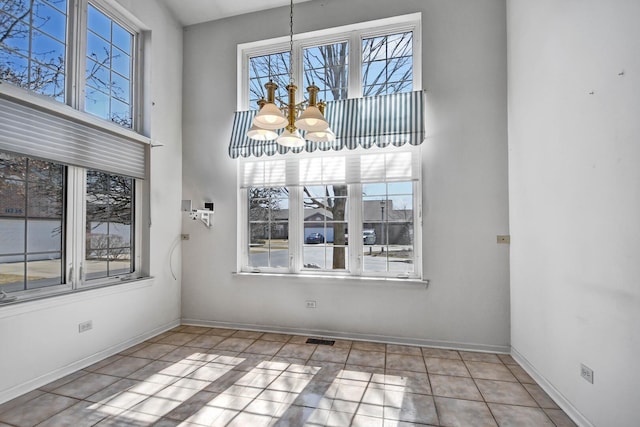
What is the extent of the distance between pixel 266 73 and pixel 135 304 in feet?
10.8

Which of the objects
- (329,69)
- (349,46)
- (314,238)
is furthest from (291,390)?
(349,46)

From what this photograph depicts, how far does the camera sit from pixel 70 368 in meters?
2.95

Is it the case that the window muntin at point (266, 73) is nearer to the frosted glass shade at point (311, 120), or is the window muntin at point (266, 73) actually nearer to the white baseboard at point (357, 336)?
the frosted glass shade at point (311, 120)

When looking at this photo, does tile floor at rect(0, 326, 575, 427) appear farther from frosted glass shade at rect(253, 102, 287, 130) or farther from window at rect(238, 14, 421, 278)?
frosted glass shade at rect(253, 102, 287, 130)

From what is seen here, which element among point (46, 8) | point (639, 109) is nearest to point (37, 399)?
point (46, 8)

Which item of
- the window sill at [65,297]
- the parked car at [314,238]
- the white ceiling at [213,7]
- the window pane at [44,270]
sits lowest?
the window sill at [65,297]

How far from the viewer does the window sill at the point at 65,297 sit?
99.4 inches

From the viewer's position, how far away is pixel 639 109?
5.53 ft

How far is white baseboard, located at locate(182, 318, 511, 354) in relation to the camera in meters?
3.42

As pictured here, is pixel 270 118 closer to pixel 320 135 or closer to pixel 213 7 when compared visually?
pixel 320 135

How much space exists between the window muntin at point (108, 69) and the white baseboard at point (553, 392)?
4.88 m

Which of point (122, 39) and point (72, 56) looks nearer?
point (72, 56)

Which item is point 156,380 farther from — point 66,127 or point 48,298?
point 66,127

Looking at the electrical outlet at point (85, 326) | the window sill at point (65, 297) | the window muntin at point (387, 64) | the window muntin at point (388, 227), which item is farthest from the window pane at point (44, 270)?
the window muntin at point (387, 64)
